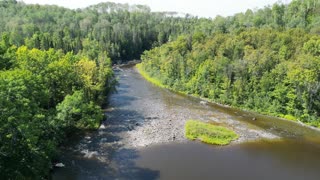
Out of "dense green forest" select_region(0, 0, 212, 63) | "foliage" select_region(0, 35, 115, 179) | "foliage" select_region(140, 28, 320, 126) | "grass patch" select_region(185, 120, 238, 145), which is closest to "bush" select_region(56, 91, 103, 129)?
"foliage" select_region(0, 35, 115, 179)

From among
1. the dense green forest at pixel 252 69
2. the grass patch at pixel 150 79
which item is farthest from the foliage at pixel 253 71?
the grass patch at pixel 150 79

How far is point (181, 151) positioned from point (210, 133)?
7959mm

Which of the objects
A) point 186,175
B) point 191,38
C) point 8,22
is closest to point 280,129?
point 186,175

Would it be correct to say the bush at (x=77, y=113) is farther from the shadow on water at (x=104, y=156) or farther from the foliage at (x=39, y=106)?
the shadow on water at (x=104, y=156)

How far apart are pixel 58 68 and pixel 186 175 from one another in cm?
2602

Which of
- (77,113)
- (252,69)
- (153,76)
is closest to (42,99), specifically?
(77,113)

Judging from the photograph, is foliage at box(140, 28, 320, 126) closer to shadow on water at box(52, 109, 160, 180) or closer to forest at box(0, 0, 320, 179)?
forest at box(0, 0, 320, 179)

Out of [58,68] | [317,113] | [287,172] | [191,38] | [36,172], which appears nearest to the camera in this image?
[36,172]

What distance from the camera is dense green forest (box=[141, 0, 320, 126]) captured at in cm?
6525

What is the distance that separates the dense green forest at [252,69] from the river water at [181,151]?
504 cm

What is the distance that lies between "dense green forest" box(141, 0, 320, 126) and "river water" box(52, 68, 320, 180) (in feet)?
16.5

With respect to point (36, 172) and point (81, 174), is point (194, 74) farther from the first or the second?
point (36, 172)

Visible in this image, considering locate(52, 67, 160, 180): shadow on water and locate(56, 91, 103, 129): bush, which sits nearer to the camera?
locate(52, 67, 160, 180): shadow on water

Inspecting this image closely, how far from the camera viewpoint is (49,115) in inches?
1697
